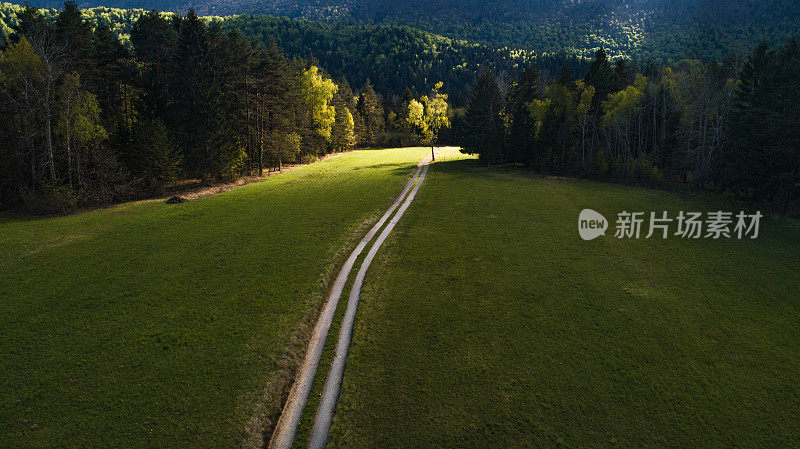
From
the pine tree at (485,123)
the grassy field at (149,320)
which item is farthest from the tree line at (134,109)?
the pine tree at (485,123)

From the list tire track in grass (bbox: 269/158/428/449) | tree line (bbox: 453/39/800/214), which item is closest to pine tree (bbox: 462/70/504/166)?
tree line (bbox: 453/39/800/214)

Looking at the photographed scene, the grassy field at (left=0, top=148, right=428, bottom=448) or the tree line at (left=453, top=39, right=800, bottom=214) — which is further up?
the tree line at (left=453, top=39, right=800, bottom=214)

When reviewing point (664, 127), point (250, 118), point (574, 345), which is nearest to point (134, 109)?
point (250, 118)

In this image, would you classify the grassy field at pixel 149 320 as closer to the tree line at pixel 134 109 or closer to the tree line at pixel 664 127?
the tree line at pixel 134 109

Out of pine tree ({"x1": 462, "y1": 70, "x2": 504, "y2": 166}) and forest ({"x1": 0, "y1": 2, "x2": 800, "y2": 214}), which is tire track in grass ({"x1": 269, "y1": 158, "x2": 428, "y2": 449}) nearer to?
forest ({"x1": 0, "y1": 2, "x2": 800, "y2": 214})

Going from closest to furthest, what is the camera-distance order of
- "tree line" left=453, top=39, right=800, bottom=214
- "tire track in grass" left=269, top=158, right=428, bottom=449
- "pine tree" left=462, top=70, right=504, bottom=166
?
"tire track in grass" left=269, top=158, right=428, bottom=449 → "tree line" left=453, top=39, right=800, bottom=214 → "pine tree" left=462, top=70, right=504, bottom=166

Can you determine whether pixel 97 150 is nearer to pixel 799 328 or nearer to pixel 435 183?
pixel 435 183
